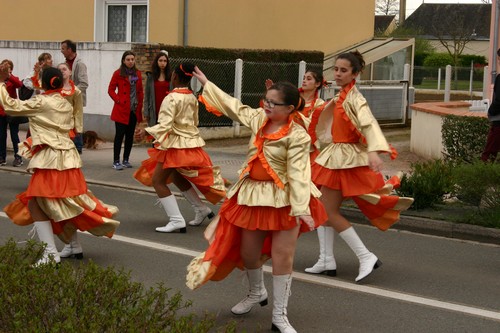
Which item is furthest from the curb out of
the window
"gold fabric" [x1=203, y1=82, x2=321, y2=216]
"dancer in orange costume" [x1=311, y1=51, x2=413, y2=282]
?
the window

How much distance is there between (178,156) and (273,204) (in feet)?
12.5

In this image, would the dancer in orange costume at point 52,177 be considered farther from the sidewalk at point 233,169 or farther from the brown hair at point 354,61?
the sidewalk at point 233,169

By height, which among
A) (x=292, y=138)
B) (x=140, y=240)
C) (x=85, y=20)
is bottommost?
(x=140, y=240)

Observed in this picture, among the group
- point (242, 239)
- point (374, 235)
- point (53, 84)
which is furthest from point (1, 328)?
point (374, 235)

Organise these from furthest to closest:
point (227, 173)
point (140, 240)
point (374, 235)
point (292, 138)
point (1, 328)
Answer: point (227, 173), point (374, 235), point (140, 240), point (292, 138), point (1, 328)

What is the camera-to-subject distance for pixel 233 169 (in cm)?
1550

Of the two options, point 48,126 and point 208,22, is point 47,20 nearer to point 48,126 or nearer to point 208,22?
point 208,22

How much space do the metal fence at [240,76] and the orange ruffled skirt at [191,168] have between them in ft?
27.8

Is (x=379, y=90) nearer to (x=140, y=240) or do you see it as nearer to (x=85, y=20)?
(x=85, y=20)

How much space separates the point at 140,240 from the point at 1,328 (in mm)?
4694

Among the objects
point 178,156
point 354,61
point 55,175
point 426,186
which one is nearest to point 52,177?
point 55,175

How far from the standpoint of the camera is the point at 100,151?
17.9 metres

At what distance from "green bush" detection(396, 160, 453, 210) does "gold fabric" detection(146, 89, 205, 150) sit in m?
2.65

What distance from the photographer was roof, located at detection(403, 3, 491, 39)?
262 feet
